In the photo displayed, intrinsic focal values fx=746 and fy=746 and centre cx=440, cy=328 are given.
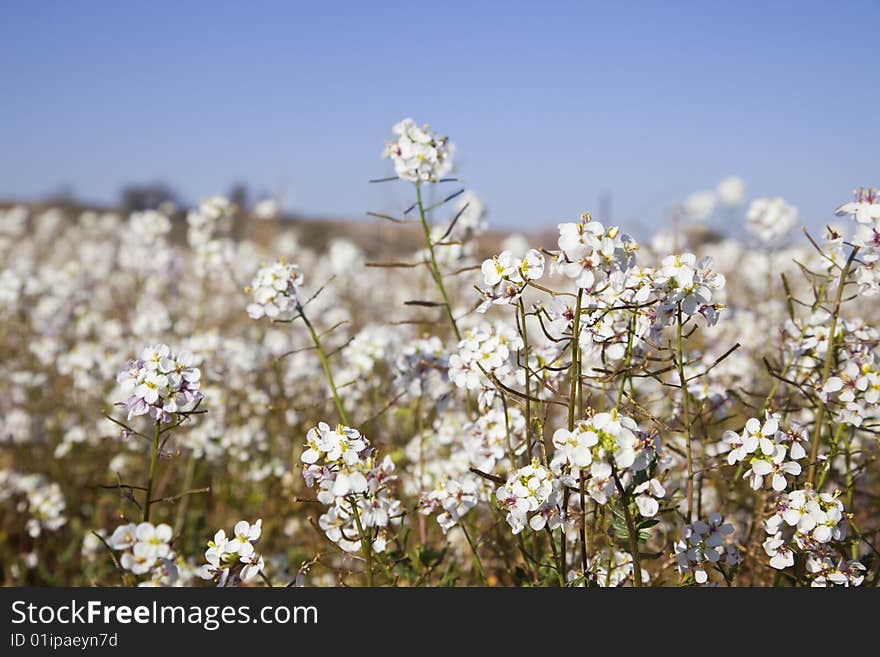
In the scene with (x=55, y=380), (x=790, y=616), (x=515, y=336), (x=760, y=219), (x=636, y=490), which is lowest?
(x=790, y=616)

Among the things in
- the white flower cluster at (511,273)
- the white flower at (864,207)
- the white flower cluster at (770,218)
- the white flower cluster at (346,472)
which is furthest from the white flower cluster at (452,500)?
the white flower cluster at (770,218)

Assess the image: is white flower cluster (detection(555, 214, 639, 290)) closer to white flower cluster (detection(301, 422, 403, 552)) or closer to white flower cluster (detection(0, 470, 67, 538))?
white flower cluster (detection(301, 422, 403, 552))

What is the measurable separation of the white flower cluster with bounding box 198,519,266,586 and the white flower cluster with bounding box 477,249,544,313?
2.99 feet

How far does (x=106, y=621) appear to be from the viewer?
2.09 metres

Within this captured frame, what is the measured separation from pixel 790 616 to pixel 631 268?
40.4 inches

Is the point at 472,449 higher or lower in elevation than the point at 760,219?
lower

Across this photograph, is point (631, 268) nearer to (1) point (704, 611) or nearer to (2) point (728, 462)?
(2) point (728, 462)

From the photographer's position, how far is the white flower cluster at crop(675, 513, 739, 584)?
7.01 ft

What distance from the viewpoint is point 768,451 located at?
6.64ft

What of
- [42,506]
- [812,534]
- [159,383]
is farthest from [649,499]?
[42,506]

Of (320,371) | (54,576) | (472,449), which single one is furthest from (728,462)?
(320,371)

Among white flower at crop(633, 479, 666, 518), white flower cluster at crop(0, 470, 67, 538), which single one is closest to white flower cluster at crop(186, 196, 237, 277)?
white flower cluster at crop(0, 470, 67, 538)

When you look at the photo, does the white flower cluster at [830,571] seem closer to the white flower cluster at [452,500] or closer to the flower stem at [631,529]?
the flower stem at [631,529]

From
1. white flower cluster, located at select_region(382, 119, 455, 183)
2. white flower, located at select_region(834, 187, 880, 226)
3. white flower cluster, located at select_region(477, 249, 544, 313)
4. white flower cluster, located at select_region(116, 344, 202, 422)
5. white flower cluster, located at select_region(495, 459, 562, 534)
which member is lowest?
white flower cluster, located at select_region(495, 459, 562, 534)
